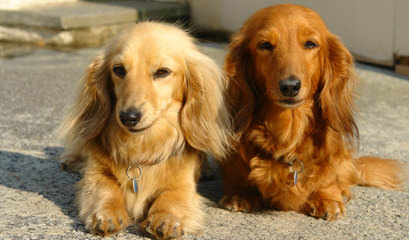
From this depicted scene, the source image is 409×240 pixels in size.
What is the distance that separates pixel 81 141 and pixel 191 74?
2.43 feet

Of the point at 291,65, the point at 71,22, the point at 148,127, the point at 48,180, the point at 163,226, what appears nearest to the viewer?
the point at 163,226

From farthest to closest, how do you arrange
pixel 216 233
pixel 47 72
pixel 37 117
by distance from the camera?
pixel 47 72 < pixel 37 117 < pixel 216 233

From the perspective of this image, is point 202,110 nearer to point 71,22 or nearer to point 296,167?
point 296,167

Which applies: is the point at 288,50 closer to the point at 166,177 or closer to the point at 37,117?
the point at 166,177

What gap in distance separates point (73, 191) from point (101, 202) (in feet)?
2.10

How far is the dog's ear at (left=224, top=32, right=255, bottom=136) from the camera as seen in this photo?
3613 mm

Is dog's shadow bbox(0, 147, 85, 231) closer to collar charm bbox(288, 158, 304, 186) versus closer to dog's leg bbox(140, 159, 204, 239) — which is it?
dog's leg bbox(140, 159, 204, 239)

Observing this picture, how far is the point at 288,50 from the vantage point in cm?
338

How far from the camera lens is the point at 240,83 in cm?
368

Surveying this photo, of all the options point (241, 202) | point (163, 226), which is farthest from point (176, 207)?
point (241, 202)

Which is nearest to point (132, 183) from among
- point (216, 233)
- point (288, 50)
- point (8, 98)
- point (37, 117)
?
point (216, 233)

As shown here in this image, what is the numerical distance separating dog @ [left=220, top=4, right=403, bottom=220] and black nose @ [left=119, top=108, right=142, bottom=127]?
0.76 m

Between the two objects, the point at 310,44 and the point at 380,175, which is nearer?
the point at 310,44

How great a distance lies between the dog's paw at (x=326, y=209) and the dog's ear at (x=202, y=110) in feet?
1.99
